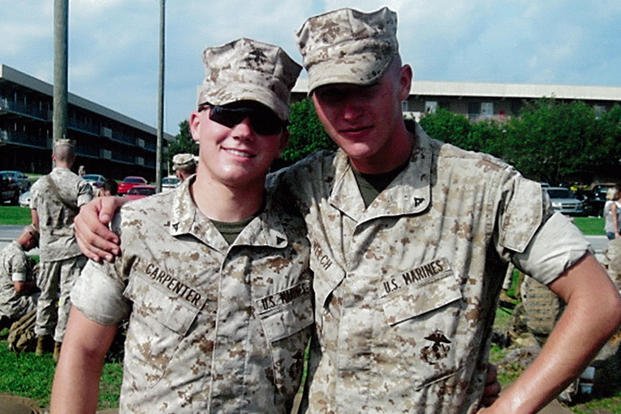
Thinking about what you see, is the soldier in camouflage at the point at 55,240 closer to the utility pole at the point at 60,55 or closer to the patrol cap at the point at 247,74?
the utility pole at the point at 60,55

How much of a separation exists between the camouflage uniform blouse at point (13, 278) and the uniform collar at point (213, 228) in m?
5.14

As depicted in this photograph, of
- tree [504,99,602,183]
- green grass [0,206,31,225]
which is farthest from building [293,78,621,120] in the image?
green grass [0,206,31,225]

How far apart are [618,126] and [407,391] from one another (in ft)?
144

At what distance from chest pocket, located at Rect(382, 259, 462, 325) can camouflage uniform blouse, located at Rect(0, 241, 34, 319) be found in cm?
556

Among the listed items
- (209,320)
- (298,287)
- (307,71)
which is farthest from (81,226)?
(307,71)

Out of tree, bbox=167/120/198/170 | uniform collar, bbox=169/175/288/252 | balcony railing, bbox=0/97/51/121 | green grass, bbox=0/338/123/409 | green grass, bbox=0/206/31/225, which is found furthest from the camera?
tree, bbox=167/120/198/170

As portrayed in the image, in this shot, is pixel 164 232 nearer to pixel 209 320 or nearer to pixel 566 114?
pixel 209 320

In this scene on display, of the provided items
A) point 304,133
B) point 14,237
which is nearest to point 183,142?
point 304,133

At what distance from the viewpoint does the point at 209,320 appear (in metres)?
2.07

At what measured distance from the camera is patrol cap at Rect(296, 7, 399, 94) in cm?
199

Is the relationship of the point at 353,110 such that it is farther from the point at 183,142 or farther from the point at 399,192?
the point at 183,142

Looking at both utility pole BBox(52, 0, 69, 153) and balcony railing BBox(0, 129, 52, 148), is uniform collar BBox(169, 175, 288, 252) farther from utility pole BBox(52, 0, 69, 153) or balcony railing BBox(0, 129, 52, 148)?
balcony railing BBox(0, 129, 52, 148)

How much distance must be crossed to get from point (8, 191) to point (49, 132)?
29.5m

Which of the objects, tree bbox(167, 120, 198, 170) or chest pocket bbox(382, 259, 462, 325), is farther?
tree bbox(167, 120, 198, 170)
